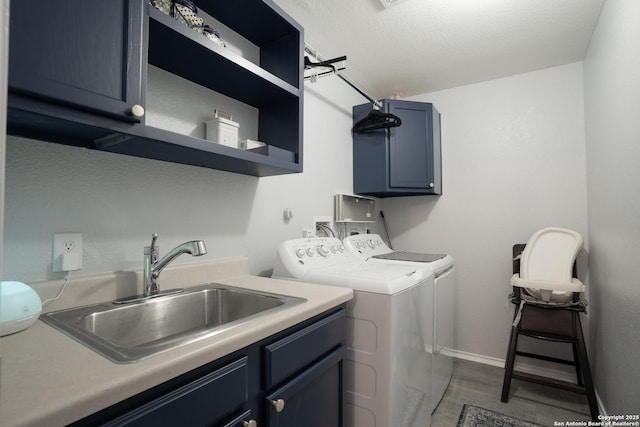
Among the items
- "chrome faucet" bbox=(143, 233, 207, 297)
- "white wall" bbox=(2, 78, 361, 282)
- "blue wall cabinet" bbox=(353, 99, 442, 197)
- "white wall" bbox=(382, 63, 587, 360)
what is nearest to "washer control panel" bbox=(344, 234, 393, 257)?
"white wall" bbox=(2, 78, 361, 282)

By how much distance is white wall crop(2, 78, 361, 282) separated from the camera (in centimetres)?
93

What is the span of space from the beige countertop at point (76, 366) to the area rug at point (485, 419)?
Result: 1.49 m

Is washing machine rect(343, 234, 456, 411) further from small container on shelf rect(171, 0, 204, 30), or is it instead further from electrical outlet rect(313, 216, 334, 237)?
small container on shelf rect(171, 0, 204, 30)

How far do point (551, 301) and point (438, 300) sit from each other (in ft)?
2.65

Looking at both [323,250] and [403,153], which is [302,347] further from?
[403,153]

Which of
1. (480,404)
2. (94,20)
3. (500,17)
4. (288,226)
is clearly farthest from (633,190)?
(94,20)

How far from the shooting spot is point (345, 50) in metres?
2.23

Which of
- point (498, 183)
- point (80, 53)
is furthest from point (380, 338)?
point (498, 183)

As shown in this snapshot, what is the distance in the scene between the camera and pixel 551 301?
2.04 m

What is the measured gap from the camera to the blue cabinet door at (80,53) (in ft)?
2.25

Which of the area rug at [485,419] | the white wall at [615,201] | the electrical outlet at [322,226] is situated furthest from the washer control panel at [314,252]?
the white wall at [615,201]

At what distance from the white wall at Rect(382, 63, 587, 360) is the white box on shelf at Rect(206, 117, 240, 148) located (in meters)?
2.17

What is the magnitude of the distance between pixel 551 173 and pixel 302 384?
256 cm

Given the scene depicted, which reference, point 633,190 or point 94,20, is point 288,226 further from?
point 633,190
